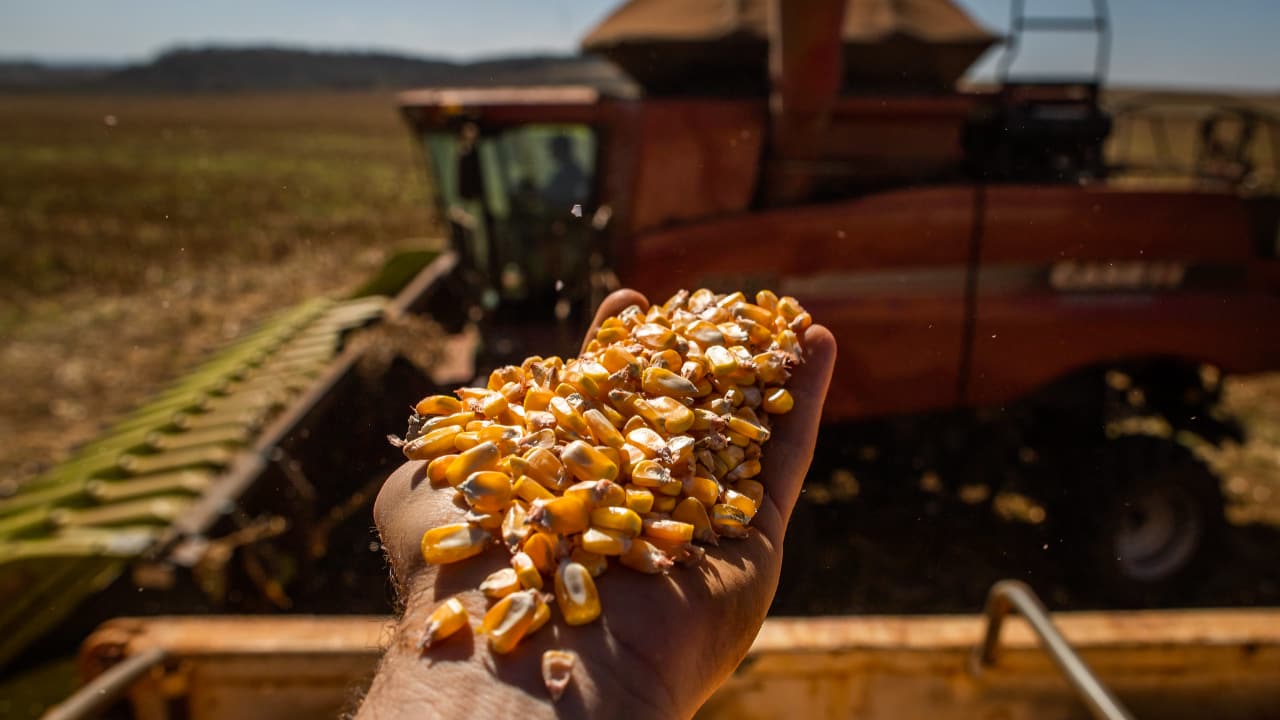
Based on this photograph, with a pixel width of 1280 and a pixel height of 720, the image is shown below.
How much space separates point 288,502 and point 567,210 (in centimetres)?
198

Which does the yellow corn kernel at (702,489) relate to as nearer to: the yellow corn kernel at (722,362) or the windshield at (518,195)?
the yellow corn kernel at (722,362)

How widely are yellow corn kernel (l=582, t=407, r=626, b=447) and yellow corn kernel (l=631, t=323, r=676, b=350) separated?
174mm

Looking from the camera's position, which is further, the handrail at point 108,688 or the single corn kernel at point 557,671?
the handrail at point 108,688

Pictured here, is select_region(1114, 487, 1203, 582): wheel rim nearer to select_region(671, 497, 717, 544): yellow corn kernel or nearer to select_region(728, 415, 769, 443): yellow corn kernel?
select_region(728, 415, 769, 443): yellow corn kernel

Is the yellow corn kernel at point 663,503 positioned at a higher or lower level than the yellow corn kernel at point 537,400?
lower

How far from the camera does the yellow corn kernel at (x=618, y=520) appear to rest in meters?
1.08

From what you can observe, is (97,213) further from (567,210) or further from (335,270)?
(567,210)

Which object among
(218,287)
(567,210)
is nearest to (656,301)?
(567,210)

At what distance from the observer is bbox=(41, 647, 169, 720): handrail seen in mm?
2149

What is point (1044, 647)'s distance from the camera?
238cm

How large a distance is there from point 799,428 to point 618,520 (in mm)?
427

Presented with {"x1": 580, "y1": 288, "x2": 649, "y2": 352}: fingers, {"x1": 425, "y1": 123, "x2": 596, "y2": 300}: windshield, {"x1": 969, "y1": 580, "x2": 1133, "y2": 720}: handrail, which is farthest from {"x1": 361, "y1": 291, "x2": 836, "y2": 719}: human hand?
{"x1": 425, "y1": 123, "x2": 596, "y2": 300}: windshield

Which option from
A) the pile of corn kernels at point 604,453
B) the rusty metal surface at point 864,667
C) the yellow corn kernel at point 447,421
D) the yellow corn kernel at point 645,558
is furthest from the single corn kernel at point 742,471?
the rusty metal surface at point 864,667

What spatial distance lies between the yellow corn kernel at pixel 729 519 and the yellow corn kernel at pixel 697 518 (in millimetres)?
18
